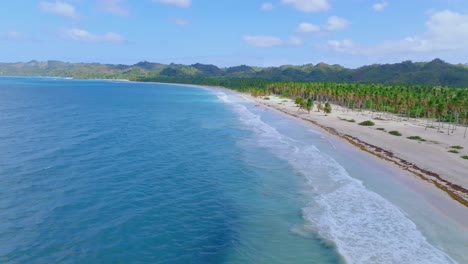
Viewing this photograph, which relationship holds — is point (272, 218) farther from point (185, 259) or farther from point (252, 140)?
point (252, 140)

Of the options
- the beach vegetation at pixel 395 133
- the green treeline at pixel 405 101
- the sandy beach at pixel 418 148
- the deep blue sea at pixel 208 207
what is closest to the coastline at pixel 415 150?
the sandy beach at pixel 418 148

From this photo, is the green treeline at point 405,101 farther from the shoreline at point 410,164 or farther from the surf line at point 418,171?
the surf line at point 418,171

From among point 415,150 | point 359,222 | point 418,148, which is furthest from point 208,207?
point 418,148

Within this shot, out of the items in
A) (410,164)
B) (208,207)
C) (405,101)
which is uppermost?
(405,101)

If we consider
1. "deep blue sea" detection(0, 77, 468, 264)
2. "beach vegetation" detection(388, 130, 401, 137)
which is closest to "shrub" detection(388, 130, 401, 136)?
"beach vegetation" detection(388, 130, 401, 137)

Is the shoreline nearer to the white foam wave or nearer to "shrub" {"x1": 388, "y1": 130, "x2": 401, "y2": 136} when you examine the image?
"shrub" {"x1": 388, "y1": 130, "x2": 401, "y2": 136}

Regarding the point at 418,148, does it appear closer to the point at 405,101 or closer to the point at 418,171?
the point at 418,171

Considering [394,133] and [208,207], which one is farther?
[394,133]
